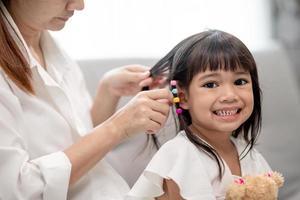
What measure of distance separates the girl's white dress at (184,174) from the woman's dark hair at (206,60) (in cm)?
2

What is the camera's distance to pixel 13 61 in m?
1.20

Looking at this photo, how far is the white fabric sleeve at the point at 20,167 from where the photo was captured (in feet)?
3.71

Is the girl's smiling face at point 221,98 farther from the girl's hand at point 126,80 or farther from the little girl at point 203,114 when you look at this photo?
the girl's hand at point 126,80

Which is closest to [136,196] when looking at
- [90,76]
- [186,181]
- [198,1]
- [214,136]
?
[186,181]

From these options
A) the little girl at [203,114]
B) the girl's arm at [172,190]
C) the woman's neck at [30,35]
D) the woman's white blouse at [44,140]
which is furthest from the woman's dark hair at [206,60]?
the woman's neck at [30,35]

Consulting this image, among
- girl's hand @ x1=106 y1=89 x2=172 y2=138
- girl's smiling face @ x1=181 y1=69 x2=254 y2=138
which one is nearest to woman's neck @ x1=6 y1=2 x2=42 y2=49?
girl's hand @ x1=106 y1=89 x2=172 y2=138

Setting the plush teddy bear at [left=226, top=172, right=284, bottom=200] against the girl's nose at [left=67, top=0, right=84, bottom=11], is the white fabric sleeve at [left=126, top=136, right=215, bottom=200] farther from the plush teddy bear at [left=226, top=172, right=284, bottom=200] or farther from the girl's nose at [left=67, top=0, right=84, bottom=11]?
the girl's nose at [left=67, top=0, right=84, bottom=11]

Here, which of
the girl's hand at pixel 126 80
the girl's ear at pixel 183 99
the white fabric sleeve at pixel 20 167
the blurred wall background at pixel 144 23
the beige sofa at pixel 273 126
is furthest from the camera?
the blurred wall background at pixel 144 23

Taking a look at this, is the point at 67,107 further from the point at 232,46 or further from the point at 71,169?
the point at 232,46

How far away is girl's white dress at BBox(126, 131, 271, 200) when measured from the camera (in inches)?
45.9

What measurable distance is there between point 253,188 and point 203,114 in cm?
21

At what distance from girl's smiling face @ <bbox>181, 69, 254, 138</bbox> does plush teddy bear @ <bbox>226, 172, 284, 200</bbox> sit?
130 millimetres

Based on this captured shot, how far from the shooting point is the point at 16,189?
1132mm

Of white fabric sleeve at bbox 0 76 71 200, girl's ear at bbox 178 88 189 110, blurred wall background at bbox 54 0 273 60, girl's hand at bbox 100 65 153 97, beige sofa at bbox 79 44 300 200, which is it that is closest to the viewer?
white fabric sleeve at bbox 0 76 71 200
